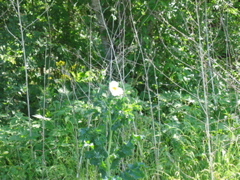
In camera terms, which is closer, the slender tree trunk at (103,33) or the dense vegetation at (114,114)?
the dense vegetation at (114,114)

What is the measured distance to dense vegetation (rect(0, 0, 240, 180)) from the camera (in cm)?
291

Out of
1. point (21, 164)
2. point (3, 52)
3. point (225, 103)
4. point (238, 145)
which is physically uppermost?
point (3, 52)

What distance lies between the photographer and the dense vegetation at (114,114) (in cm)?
291

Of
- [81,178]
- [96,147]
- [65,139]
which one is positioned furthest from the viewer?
[65,139]

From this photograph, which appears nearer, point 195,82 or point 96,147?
point 96,147

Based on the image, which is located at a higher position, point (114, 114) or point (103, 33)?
point (103, 33)

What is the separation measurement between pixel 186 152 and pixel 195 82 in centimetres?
157

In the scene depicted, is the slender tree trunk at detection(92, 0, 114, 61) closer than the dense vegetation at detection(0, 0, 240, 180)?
No

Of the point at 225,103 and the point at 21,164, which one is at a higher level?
the point at 225,103

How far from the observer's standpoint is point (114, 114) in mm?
2797

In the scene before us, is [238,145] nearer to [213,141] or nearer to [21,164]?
[213,141]

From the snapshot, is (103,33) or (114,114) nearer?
(114,114)

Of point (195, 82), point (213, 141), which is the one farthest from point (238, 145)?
point (195, 82)

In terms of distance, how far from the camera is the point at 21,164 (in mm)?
3613
